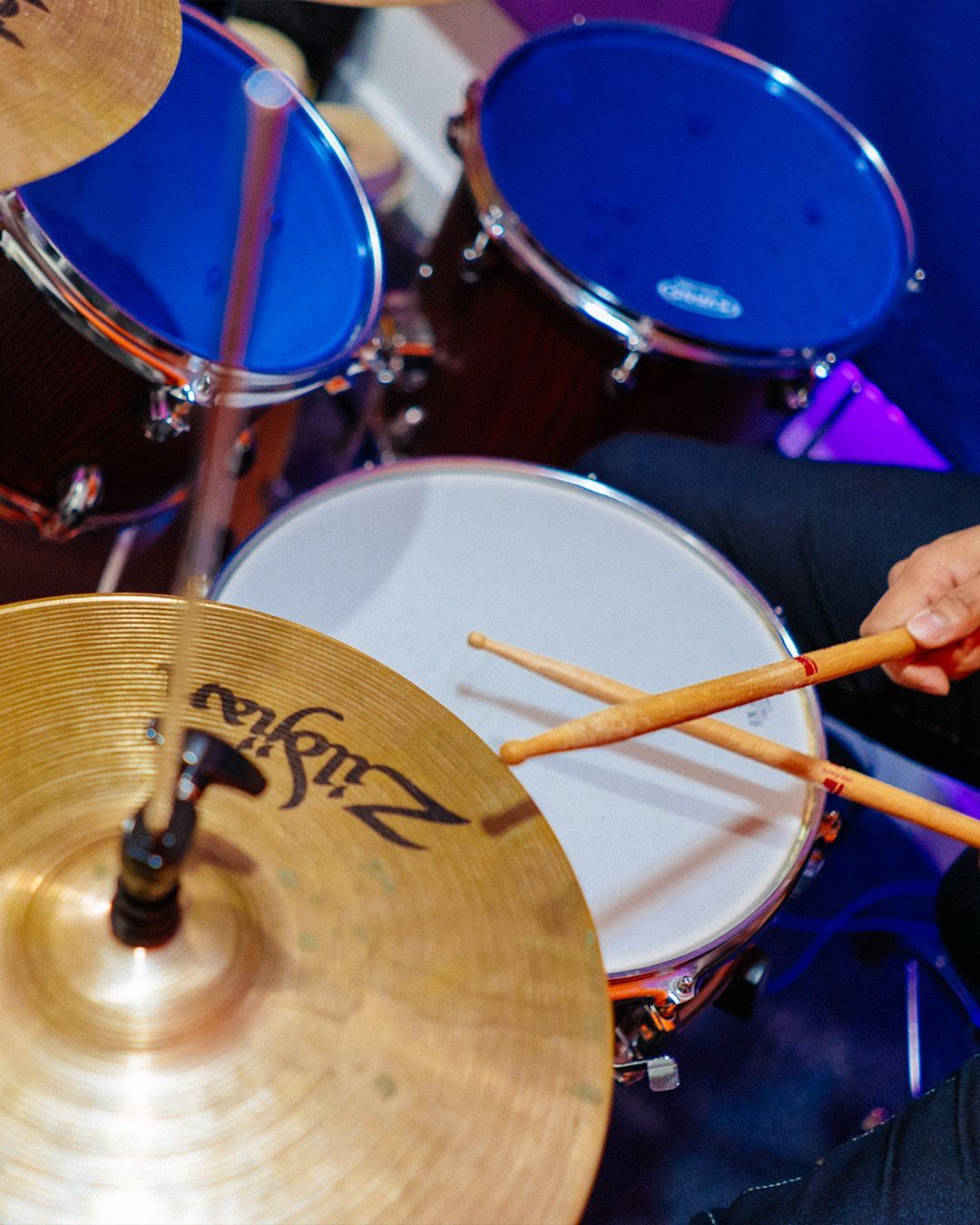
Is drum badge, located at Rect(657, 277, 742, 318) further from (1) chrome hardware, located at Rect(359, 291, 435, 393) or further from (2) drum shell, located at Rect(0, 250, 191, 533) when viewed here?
(2) drum shell, located at Rect(0, 250, 191, 533)

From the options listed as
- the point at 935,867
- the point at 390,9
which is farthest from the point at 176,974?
the point at 390,9

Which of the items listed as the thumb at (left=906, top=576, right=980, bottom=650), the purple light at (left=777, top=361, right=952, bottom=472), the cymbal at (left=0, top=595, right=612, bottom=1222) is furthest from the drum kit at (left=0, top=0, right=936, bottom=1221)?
the purple light at (left=777, top=361, right=952, bottom=472)

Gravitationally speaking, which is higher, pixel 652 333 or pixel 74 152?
pixel 74 152

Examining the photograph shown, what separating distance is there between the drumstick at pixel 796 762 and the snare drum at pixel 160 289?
368 mm

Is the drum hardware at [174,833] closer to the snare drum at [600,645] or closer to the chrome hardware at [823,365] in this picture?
the snare drum at [600,645]

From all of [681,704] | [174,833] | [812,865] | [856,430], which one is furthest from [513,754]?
[856,430]

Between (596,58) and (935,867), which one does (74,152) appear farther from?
(935,867)

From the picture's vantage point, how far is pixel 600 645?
983 mm

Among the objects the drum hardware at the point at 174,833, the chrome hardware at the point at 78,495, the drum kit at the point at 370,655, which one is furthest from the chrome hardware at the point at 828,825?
the chrome hardware at the point at 78,495

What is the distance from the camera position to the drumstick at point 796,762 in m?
0.81

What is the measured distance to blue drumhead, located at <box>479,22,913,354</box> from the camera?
1377 mm

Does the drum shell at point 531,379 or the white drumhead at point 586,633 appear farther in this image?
the drum shell at point 531,379

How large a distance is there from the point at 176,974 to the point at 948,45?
1630 mm

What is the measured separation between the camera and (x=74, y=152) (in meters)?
0.77
